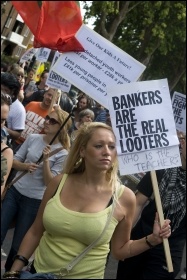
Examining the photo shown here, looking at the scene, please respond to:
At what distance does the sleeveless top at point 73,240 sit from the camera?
3.37 meters

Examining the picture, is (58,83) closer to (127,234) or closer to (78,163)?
(78,163)

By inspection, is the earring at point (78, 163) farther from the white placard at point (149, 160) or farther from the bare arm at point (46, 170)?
the bare arm at point (46, 170)

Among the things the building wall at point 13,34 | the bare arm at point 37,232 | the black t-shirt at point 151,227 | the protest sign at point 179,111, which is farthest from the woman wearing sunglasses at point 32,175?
the building wall at point 13,34

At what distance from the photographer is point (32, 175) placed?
544 cm

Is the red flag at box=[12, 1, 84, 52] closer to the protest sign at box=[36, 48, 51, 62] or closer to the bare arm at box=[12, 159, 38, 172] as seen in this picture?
the bare arm at box=[12, 159, 38, 172]

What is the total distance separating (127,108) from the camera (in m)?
3.98

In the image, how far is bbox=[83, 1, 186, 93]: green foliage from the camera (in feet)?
77.9

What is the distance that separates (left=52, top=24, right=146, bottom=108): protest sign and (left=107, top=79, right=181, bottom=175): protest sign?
0.57m

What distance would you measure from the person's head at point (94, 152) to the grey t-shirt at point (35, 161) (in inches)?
64.1

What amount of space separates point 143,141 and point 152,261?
1.00m

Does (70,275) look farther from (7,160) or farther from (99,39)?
(99,39)

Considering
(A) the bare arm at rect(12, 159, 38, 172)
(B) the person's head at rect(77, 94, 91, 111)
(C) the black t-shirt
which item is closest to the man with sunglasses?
(B) the person's head at rect(77, 94, 91, 111)

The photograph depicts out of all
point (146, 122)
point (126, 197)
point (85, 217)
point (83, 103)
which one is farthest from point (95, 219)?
point (83, 103)

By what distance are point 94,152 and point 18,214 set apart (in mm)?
1922
